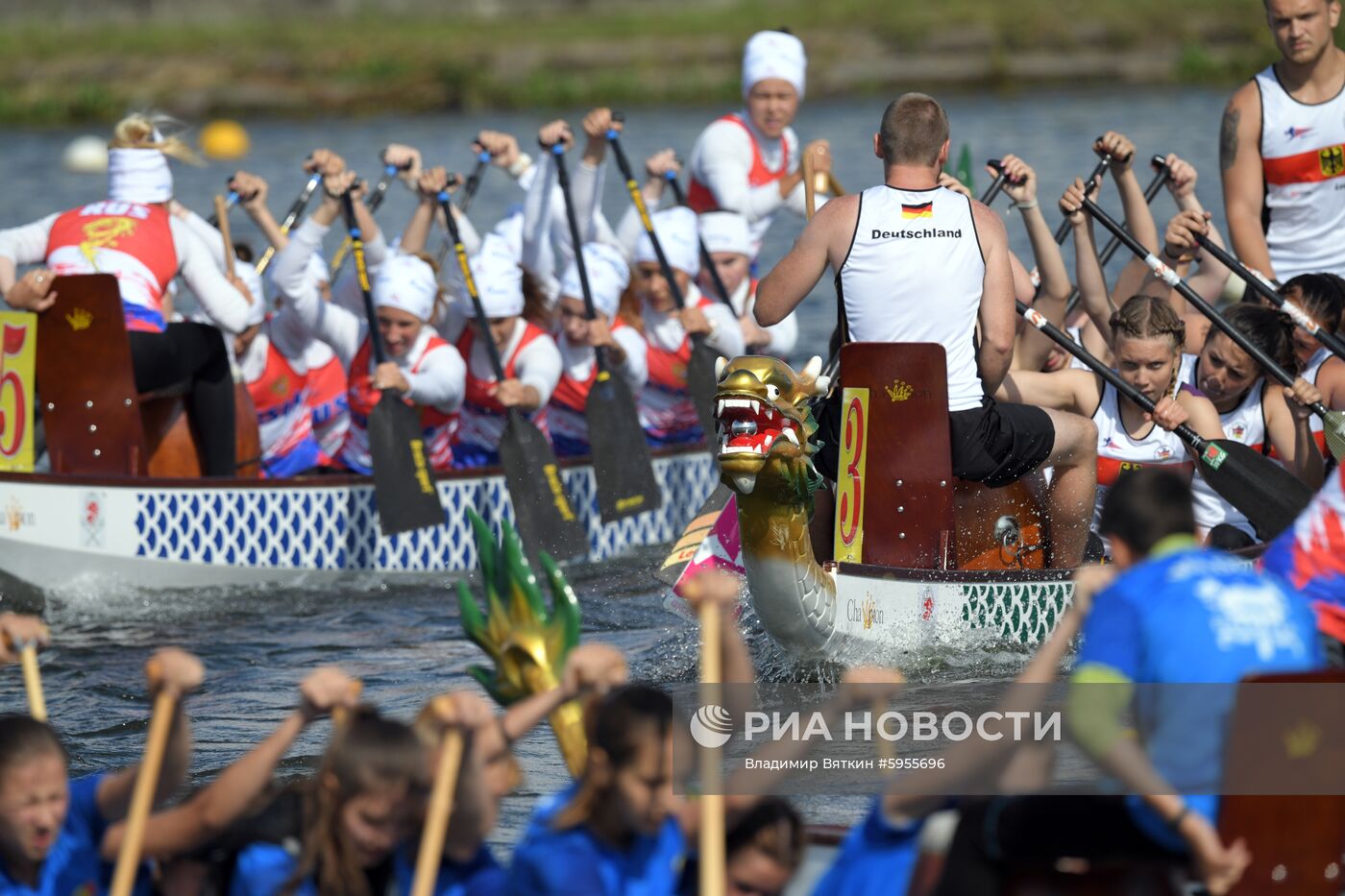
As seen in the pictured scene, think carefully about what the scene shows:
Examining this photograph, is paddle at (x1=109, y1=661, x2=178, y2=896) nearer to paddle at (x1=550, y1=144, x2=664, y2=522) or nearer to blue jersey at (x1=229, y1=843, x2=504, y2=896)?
blue jersey at (x1=229, y1=843, x2=504, y2=896)

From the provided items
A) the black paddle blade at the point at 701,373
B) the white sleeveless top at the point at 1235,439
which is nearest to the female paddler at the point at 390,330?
the black paddle blade at the point at 701,373

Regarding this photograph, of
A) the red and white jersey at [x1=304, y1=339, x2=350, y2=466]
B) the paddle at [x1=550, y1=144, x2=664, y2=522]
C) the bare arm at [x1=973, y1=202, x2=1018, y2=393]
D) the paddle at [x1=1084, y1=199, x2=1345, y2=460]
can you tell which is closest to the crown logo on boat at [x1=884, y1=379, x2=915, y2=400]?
the bare arm at [x1=973, y1=202, x2=1018, y2=393]

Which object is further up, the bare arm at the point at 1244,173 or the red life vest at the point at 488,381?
the bare arm at the point at 1244,173

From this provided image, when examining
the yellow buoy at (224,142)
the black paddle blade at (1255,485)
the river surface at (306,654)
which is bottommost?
the river surface at (306,654)

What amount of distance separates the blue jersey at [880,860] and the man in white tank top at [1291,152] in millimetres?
4765

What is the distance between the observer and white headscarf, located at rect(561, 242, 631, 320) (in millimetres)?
9172

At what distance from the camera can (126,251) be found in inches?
329

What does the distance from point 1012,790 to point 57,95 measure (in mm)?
28642

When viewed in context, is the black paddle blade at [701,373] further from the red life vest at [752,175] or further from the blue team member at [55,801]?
the blue team member at [55,801]

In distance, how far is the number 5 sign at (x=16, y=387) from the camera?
7.99m

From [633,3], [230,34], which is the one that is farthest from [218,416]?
[633,3]

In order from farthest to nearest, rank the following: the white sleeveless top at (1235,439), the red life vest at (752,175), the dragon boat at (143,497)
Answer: the red life vest at (752,175), the dragon boat at (143,497), the white sleeveless top at (1235,439)

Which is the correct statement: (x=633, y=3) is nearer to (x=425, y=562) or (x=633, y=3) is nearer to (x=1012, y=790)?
(x=425, y=562)

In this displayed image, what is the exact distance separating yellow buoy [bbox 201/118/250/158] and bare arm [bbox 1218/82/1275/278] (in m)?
19.9
